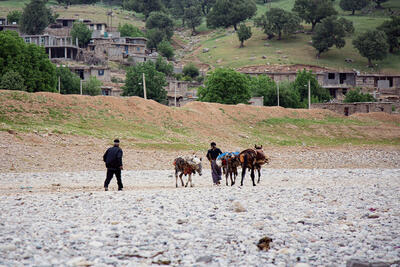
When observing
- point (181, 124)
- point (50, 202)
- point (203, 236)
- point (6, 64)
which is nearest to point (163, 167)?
point (181, 124)

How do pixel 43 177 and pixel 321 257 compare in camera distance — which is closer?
pixel 321 257

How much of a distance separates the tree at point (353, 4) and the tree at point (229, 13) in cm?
3900

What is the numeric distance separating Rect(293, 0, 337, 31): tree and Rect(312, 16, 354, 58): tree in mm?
16980

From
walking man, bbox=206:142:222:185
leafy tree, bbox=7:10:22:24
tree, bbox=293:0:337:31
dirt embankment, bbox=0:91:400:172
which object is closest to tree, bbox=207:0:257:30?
tree, bbox=293:0:337:31

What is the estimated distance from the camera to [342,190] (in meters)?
22.9

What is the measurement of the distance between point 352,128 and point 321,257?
5505 cm

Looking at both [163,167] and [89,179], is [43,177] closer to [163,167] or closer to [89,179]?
[89,179]

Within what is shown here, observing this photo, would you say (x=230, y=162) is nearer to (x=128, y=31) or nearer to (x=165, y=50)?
(x=165, y=50)

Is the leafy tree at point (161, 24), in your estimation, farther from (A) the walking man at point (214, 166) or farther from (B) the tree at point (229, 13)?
(A) the walking man at point (214, 166)

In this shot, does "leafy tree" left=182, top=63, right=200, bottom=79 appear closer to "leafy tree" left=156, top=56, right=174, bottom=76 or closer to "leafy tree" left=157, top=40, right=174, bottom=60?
"leafy tree" left=156, top=56, right=174, bottom=76

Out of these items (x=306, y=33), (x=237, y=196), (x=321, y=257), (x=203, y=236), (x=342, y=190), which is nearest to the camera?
(x=321, y=257)

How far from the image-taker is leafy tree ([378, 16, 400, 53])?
493 ft

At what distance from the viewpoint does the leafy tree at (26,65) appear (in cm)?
6938

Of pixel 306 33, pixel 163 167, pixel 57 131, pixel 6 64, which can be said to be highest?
pixel 306 33
